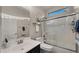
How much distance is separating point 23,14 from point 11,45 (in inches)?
20.3

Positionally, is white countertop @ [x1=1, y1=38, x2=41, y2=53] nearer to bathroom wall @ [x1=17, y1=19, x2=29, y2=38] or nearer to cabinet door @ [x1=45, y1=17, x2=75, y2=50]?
bathroom wall @ [x1=17, y1=19, x2=29, y2=38]

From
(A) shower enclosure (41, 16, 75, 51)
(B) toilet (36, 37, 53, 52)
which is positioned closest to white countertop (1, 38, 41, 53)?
(B) toilet (36, 37, 53, 52)

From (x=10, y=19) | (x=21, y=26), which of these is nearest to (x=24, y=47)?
(x=21, y=26)

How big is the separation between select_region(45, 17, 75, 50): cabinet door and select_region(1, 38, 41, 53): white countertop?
25 cm

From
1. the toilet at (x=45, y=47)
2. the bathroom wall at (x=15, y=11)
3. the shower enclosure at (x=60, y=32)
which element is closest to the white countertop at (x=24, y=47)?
the toilet at (x=45, y=47)

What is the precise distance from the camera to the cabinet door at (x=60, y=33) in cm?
105

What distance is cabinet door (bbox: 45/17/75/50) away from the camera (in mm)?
1051

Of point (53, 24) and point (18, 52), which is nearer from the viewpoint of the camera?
point (18, 52)

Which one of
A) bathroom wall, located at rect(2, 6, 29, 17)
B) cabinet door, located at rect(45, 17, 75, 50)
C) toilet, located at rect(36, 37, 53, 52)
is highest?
bathroom wall, located at rect(2, 6, 29, 17)

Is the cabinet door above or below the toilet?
above

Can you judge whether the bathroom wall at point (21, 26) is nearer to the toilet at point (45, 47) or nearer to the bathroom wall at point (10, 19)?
the bathroom wall at point (10, 19)
